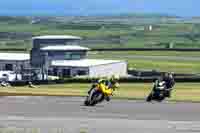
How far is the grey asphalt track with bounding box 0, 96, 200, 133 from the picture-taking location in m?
17.6

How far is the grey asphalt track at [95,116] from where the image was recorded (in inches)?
692

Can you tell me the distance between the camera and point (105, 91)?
2433cm

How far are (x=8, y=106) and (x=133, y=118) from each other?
5527mm

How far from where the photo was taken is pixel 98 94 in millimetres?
24312

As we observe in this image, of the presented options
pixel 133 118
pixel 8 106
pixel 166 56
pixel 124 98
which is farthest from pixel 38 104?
pixel 166 56

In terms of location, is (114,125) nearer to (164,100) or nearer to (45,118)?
(45,118)

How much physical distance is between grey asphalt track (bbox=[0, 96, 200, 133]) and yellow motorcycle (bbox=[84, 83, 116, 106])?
0.84ft

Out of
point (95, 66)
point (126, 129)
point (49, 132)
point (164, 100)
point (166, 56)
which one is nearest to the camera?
point (49, 132)

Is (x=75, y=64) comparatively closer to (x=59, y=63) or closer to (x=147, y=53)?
(x=59, y=63)

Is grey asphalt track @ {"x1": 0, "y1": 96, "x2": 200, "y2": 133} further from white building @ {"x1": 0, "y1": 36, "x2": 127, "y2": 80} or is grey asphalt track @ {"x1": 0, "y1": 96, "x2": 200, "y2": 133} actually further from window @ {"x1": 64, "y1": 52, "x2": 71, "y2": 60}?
window @ {"x1": 64, "y1": 52, "x2": 71, "y2": 60}

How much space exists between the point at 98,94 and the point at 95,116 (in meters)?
3.77

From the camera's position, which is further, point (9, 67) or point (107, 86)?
point (9, 67)

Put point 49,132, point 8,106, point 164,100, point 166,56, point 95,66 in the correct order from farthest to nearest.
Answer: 1. point 166,56
2. point 95,66
3. point 164,100
4. point 8,106
5. point 49,132

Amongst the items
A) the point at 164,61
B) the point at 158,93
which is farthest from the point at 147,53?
the point at 158,93
